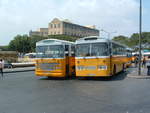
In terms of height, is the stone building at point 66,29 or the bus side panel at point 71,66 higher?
the stone building at point 66,29

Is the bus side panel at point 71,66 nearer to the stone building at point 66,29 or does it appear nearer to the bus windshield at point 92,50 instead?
the bus windshield at point 92,50

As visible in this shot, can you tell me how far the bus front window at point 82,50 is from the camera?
15.4 m

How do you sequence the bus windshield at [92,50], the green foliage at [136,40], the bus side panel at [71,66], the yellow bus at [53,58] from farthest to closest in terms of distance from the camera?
the green foliage at [136,40] < the bus side panel at [71,66] < the yellow bus at [53,58] < the bus windshield at [92,50]

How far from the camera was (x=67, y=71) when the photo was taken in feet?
54.5

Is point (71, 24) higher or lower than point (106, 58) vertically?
higher

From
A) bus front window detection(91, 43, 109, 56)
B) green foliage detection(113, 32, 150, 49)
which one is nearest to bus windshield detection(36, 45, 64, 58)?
bus front window detection(91, 43, 109, 56)

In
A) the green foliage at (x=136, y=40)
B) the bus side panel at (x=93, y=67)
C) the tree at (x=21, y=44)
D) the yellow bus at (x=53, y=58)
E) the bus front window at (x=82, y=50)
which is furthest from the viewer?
the tree at (x=21, y=44)

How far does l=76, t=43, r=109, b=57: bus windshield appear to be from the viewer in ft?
49.0

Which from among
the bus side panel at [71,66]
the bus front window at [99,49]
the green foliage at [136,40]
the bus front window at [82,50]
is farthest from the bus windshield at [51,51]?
the green foliage at [136,40]

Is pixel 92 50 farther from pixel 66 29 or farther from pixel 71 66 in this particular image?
pixel 66 29

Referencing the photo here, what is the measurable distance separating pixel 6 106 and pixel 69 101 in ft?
7.93

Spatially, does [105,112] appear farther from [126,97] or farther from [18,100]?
[18,100]

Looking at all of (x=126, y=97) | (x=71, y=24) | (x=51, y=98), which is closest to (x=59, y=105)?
(x=51, y=98)

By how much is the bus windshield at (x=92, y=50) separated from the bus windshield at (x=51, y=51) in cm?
127
